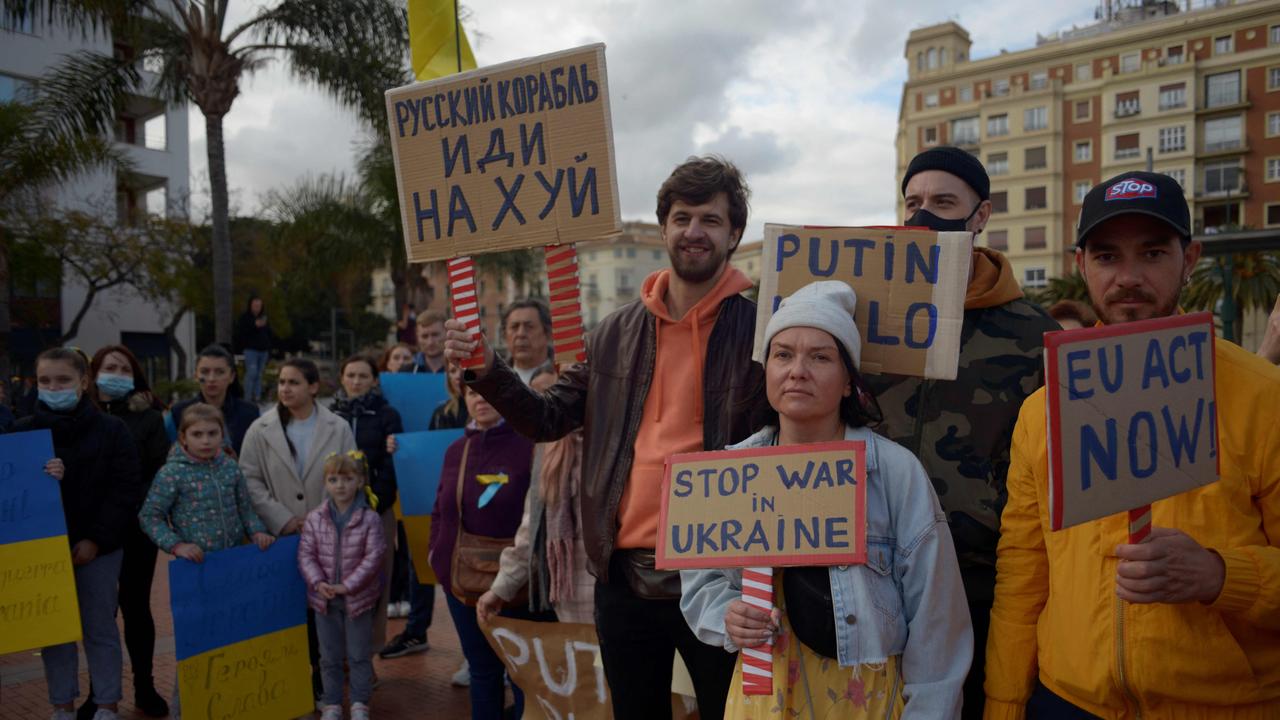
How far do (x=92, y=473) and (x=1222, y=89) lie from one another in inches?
2736

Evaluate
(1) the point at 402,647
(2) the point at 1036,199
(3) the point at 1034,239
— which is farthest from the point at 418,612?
(2) the point at 1036,199

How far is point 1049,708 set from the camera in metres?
2.09

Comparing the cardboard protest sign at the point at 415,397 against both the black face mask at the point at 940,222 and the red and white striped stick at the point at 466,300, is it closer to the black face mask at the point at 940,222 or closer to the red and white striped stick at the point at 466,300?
the red and white striped stick at the point at 466,300

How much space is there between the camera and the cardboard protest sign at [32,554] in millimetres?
4465

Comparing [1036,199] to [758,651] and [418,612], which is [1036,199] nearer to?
[418,612]

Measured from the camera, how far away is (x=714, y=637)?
89.7 inches

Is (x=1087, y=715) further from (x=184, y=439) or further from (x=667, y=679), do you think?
(x=184, y=439)

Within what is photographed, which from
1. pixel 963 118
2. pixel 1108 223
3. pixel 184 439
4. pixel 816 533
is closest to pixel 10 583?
pixel 184 439

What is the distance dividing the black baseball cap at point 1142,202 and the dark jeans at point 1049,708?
1.08 metres

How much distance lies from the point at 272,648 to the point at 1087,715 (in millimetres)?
4232

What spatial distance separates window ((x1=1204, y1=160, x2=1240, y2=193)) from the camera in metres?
57.4

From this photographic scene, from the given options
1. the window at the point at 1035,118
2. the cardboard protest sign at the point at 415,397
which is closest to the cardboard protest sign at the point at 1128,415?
the cardboard protest sign at the point at 415,397

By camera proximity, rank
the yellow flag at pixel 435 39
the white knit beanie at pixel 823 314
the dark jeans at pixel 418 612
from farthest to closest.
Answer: the dark jeans at pixel 418 612
the yellow flag at pixel 435 39
the white knit beanie at pixel 823 314

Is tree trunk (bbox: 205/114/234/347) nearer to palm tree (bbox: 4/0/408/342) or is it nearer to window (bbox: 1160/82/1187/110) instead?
palm tree (bbox: 4/0/408/342)
